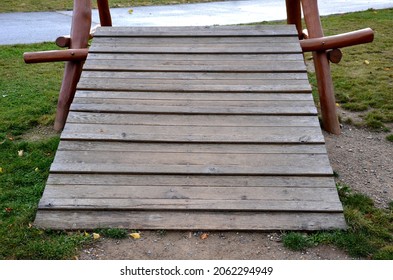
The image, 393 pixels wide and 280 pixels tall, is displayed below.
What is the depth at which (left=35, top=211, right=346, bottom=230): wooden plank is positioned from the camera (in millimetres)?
4082

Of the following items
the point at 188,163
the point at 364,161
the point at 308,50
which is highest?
the point at 308,50

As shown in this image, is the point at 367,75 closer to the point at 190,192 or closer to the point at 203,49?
the point at 203,49

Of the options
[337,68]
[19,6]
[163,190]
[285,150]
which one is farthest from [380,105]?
[19,6]

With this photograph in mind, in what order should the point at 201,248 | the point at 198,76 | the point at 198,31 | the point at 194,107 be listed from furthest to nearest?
the point at 198,31
the point at 198,76
the point at 194,107
the point at 201,248

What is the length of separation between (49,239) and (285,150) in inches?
80.7

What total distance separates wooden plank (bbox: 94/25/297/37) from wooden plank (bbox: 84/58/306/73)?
0.52 metres

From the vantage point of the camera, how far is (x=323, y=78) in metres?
5.98

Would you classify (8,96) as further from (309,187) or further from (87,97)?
(309,187)

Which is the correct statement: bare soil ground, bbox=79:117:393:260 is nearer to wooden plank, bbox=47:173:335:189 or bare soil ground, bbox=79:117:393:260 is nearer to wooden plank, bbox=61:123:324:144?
wooden plank, bbox=47:173:335:189

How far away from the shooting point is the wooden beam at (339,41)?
19.0 ft

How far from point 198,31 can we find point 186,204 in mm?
2569

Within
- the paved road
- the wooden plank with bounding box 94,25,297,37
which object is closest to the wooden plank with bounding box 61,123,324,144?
the wooden plank with bounding box 94,25,297,37

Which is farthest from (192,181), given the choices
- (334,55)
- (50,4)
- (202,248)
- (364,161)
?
(50,4)

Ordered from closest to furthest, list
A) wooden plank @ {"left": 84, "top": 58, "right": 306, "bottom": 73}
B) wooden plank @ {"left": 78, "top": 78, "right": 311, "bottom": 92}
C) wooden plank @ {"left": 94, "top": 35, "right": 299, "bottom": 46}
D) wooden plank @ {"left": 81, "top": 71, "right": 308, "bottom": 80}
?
1. wooden plank @ {"left": 78, "top": 78, "right": 311, "bottom": 92}
2. wooden plank @ {"left": 81, "top": 71, "right": 308, "bottom": 80}
3. wooden plank @ {"left": 84, "top": 58, "right": 306, "bottom": 73}
4. wooden plank @ {"left": 94, "top": 35, "right": 299, "bottom": 46}
